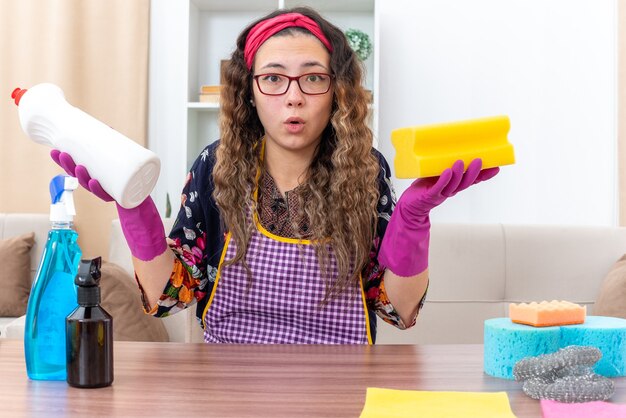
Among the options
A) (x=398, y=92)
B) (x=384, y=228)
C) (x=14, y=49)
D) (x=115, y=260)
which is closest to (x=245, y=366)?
(x=384, y=228)

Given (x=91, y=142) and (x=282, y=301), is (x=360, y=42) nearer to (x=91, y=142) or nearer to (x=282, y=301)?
(x=282, y=301)

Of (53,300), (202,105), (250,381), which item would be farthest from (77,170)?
(202,105)

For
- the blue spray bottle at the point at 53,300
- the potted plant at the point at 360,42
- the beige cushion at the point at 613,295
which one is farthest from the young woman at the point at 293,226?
the potted plant at the point at 360,42

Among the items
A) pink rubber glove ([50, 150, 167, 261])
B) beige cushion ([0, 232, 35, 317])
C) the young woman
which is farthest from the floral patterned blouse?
beige cushion ([0, 232, 35, 317])

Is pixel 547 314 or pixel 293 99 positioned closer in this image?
pixel 547 314

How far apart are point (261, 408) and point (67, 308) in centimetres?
32

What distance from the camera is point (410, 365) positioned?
3.70 ft

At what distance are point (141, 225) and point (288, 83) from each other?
39 cm

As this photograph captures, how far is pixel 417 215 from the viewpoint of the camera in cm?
130

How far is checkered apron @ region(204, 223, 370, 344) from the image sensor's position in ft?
4.83

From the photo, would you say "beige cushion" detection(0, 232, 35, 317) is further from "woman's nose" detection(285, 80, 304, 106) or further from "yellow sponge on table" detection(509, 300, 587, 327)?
"yellow sponge on table" detection(509, 300, 587, 327)

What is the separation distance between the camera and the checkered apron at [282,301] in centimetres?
147

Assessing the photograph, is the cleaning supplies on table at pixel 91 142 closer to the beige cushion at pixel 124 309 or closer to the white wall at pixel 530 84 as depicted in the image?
the beige cushion at pixel 124 309

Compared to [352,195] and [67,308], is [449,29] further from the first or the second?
[67,308]
